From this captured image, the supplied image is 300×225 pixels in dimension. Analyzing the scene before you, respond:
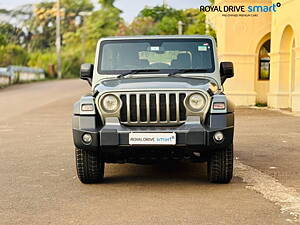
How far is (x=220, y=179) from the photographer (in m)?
6.69

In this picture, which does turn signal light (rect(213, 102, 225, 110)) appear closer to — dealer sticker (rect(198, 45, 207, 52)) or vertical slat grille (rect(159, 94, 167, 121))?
vertical slat grille (rect(159, 94, 167, 121))

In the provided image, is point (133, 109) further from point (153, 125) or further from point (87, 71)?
point (87, 71)

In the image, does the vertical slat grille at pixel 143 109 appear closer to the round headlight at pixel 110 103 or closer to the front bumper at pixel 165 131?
the front bumper at pixel 165 131

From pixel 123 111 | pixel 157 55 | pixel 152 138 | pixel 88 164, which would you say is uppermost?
pixel 157 55

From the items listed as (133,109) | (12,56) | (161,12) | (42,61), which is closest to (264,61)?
(133,109)

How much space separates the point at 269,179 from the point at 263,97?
51.7ft

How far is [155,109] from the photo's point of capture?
6.42 metres

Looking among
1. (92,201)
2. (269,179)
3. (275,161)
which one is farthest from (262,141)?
(92,201)

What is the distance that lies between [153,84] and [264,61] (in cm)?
1678

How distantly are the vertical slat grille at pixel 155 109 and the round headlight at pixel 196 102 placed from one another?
0.27ft

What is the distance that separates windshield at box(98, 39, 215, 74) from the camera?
7547 mm

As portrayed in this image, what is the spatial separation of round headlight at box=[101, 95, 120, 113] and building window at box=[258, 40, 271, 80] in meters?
16.9

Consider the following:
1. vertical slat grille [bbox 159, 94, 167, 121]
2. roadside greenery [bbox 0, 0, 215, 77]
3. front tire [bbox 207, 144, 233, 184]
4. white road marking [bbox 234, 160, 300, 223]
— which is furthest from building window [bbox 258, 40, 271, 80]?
roadside greenery [bbox 0, 0, 215, 77]

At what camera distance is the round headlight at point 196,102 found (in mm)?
6398
